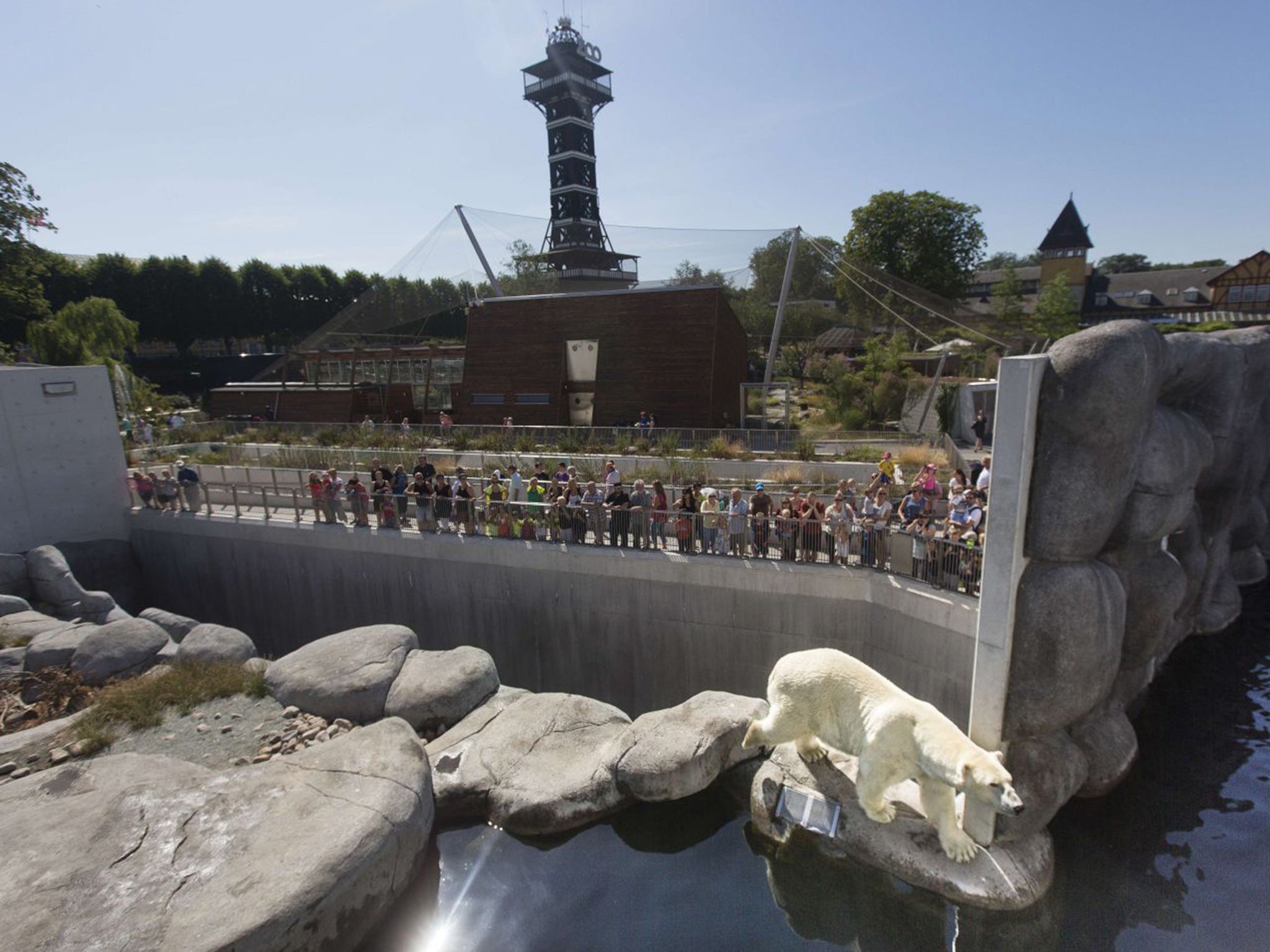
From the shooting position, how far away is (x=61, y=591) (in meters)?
13.4

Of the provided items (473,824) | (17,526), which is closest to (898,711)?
(473,824)

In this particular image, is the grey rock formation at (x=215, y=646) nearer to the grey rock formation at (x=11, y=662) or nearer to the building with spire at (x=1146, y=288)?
the grey rock formation at (x=11, y=662)

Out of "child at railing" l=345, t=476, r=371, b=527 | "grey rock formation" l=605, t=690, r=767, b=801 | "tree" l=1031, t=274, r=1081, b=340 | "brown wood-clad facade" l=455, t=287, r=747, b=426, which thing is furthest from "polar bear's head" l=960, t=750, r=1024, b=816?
"tree" l=1031, t=274, r=1081, b=340

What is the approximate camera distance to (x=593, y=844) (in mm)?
7352

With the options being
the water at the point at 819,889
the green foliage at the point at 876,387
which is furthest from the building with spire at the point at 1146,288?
the water at the point at 819,889

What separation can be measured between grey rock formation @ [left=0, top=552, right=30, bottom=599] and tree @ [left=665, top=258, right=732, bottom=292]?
64.9 feet

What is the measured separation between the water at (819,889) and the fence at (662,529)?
3197 millimetres

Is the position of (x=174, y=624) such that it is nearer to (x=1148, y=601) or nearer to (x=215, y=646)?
(x=215, y=646)

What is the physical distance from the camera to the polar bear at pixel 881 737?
5.95 metres

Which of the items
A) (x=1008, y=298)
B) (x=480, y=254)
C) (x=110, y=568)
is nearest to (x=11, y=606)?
(x=110, y=568)

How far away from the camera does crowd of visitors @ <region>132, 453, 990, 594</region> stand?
9.32m

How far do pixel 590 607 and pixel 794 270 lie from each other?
25928 millimetres

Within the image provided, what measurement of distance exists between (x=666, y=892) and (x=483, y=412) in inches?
829

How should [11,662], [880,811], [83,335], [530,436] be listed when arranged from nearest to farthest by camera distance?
[880,811]
[11,662]
[530,436]
[83,335]
